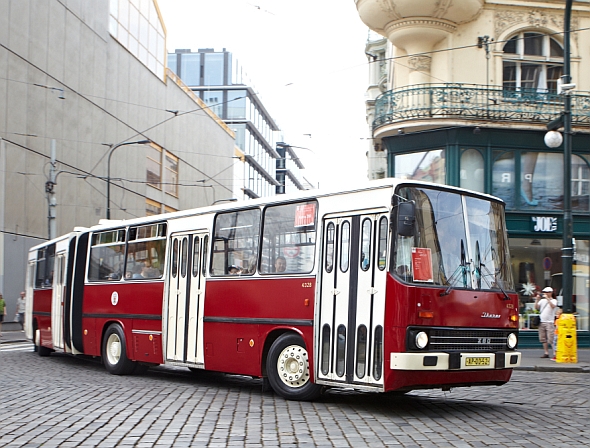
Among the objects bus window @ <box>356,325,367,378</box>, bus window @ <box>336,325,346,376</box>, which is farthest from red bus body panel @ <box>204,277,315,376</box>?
bus window @ <box>356,325,367,378</box>

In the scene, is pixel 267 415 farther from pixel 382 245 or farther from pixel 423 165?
pixel 423 165

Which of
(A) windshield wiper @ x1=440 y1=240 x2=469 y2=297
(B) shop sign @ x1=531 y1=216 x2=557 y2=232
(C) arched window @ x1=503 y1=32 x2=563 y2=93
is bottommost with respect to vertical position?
(A) windshield wiper @ x1=440 y1=240 x2=469 y2=297

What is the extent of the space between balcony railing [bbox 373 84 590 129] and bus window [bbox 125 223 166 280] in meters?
11.4

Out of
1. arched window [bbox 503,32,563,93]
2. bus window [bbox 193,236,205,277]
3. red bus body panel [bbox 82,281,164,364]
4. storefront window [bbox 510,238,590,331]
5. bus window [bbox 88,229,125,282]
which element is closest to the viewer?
bus window [bbox 193,236,205,277]

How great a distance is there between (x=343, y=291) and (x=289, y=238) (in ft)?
4.92

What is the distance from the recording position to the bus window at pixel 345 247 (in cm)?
1067

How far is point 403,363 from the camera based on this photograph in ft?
31.2

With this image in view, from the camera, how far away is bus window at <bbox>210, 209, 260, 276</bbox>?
12.5 meters

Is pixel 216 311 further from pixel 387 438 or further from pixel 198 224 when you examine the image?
pixel 387 438

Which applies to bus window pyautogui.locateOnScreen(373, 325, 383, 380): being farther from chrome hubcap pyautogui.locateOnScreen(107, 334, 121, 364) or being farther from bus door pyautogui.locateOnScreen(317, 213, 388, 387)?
chrome hubcap pyautogui.locateOnScreen(107, 334, 121, 364)

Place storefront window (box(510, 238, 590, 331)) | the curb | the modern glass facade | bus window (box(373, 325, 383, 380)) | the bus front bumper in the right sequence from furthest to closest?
the modern glass facade < storefront window (box(510, 238, 590, 331)) < the curb < bus window (box(373, 325, 383, 380)) < the bus front bumper

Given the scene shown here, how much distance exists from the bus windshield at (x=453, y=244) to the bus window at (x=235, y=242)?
9.93 feet

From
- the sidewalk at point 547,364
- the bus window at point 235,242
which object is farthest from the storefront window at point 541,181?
the bus window at point 235,242

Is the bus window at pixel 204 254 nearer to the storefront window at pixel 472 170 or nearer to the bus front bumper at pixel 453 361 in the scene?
the bus front bumper at pixel 453 361
